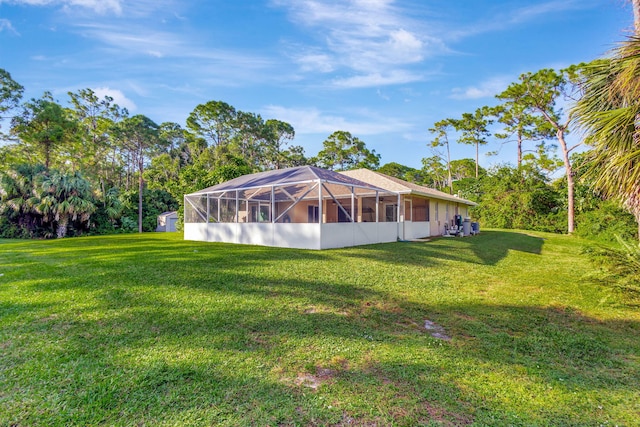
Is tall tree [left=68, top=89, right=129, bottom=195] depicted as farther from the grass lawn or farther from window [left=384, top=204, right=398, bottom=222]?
the grass lawn

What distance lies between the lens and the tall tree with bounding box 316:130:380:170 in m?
39.1

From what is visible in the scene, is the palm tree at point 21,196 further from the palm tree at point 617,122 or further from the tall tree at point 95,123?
the palm tree at point 617,122

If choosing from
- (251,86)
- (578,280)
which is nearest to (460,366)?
(578,280)

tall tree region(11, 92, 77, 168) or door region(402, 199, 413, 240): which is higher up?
tall tree region(11, 92, 77, 168)

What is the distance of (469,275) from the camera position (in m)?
6.75

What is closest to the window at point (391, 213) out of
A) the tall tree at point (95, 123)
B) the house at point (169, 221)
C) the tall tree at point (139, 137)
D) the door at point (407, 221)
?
the door at point (407, 221)

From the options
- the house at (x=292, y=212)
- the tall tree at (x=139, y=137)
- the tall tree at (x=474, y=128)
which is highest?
the tall tree at (x=474, y=128)

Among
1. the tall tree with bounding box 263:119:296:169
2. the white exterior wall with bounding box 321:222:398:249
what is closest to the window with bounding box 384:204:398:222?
the white exterior wall with bounding box 321:222:398:249

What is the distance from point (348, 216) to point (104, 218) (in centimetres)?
2190

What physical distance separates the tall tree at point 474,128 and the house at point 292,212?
2643cm

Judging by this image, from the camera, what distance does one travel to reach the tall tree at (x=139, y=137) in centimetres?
2997

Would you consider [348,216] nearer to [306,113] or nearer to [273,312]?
[273,312]

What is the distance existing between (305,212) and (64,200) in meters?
16.2

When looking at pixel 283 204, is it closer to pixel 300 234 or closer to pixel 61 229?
pixel 300 234
